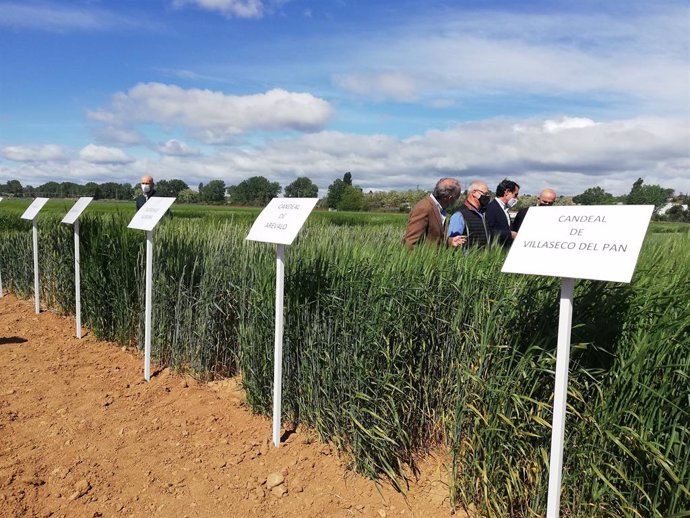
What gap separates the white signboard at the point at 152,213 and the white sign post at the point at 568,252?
314 centimetres

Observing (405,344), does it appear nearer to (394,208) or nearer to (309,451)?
(309,451)

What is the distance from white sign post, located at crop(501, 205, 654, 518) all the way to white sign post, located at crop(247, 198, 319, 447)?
4.44ft

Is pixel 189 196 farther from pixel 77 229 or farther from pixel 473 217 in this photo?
pixel 473 217

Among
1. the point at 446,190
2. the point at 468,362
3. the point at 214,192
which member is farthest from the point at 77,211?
the point at 214,192

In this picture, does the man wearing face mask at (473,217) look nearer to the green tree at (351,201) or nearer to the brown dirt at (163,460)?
the brown dirt at (163,460)

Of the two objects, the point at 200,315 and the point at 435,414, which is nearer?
the point at 435,414

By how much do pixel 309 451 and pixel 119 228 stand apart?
350 centimetres

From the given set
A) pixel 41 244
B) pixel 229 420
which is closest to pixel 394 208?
pixel 41 244

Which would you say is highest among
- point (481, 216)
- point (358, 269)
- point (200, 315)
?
point (481, 216)

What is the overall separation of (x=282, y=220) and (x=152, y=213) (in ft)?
5.90

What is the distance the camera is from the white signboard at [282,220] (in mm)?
2939

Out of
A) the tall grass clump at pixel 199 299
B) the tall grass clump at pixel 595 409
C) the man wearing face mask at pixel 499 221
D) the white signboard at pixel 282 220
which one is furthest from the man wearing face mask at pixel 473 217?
the tall grass clump at pixel 595 409

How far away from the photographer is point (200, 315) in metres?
4.18

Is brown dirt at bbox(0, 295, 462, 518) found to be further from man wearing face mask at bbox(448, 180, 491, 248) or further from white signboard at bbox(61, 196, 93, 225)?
man wearing face mask at bbox(448, 180, 491, 248)
